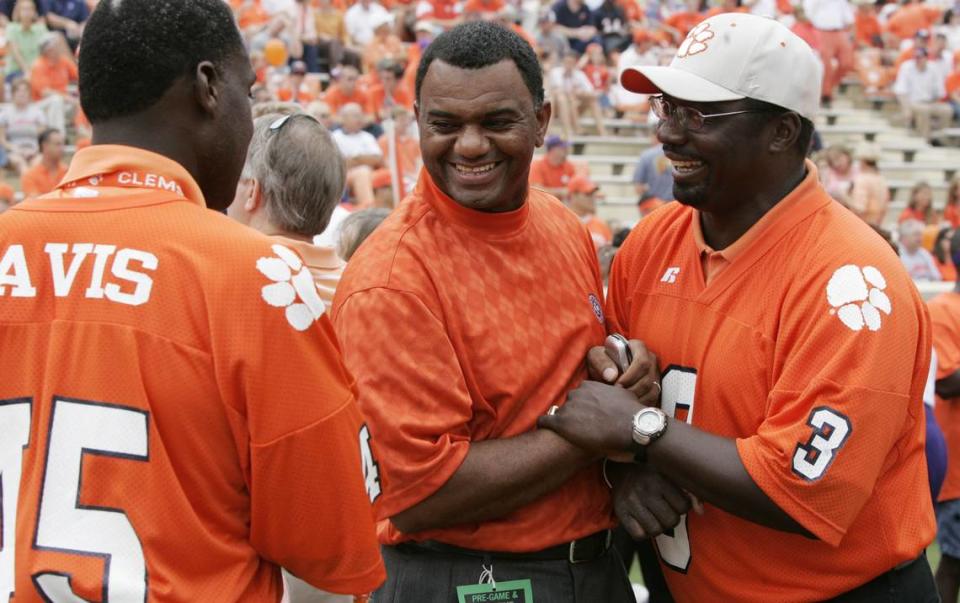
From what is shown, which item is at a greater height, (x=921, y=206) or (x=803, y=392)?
(x=803, y=392)

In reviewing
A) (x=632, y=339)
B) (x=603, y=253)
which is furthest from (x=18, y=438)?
(x=603, y=253)

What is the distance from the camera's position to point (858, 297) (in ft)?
8.61

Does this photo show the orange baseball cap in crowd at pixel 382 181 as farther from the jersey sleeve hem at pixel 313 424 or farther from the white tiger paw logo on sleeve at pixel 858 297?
the jersey sleeve hem at pixel 313 424

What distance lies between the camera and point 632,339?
3.07 metres

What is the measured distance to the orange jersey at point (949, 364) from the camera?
17.5 feet

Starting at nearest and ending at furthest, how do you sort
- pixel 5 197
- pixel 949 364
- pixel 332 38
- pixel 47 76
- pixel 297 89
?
1. pixel 949 364
2. pixel 5 197
3. pixel 47 76
4. pixel 297 89
5. pixel 332 38

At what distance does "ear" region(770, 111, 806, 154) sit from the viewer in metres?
2.91

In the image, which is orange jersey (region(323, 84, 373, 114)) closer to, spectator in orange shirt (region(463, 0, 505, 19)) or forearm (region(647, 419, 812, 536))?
spectator in orange shirt (region(463, 0, 505, 19))

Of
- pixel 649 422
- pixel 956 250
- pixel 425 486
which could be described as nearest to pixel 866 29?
pixel 956 250

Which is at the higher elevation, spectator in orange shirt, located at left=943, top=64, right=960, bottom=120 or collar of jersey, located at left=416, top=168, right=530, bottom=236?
collar of jersey, located at left=416, top=168, right=530, bottom=236

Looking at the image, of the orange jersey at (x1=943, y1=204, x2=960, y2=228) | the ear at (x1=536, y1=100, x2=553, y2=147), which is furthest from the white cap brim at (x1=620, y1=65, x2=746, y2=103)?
the orange jersey at (x1=943, y1=204, x2=960, y2=228)

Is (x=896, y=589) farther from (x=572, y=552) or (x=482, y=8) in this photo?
(x=482, y=8)

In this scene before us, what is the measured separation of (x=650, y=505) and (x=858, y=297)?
690 mm

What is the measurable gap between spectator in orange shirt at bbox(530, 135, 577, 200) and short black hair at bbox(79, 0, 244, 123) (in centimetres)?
1190
